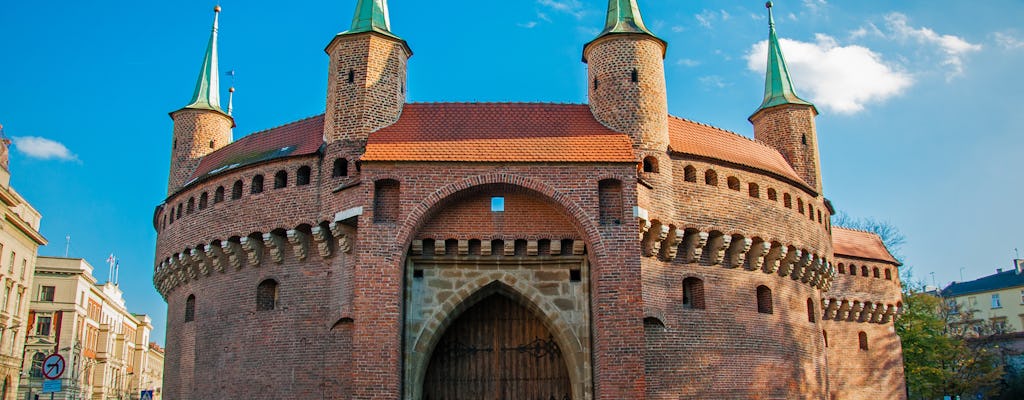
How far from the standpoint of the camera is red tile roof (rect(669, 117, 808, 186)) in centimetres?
2391

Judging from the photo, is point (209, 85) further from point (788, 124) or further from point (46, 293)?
point (46, 293)

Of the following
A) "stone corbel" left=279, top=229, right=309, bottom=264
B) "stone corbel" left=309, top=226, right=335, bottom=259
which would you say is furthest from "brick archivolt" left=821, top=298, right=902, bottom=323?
"stone corbel" left=279, top=229, right=309, bottom=264

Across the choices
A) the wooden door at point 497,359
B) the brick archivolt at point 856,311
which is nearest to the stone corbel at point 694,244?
the wooden door at point 497,359

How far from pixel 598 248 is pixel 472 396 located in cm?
510

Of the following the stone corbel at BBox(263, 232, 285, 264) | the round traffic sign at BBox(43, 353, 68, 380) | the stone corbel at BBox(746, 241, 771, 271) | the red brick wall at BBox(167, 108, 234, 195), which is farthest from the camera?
the red brick wall at BBox(167, 108, 234, 195)

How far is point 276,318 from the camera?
74.9 ft

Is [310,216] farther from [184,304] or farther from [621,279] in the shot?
[621,279]

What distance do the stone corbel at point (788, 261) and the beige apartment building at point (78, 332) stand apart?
41.9 m

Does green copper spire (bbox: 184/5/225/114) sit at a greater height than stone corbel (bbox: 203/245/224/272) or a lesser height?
greater

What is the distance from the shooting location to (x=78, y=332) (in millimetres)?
56094

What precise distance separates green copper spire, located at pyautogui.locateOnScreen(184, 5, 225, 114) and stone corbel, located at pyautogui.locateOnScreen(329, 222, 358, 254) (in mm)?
9676

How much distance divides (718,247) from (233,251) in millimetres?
13049

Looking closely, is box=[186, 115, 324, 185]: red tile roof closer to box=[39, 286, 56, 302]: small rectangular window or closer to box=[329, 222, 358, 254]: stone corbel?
box=[329, 222, 358, 254]: stone corbel

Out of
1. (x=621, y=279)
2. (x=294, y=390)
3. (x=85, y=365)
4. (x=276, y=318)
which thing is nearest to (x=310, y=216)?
(x=276, y=318)
